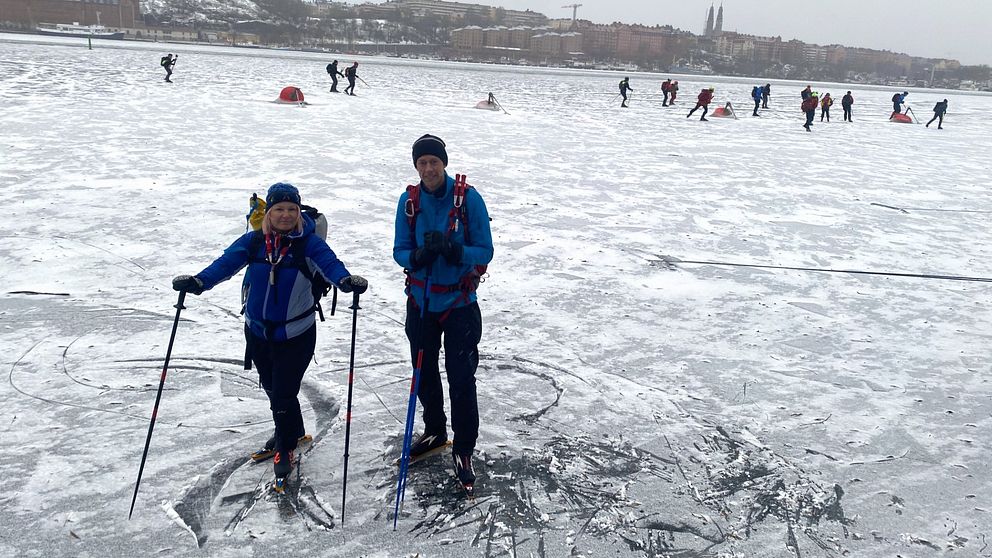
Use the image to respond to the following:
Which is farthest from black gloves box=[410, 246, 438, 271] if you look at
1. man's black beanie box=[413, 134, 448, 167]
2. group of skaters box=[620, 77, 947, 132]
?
group of skaters box=[620, 77, 947, 132]

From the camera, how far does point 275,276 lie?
3285 mm

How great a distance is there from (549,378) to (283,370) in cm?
208

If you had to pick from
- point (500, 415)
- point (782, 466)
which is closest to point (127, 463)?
point (500, 415)

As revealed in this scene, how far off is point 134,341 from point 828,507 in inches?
188

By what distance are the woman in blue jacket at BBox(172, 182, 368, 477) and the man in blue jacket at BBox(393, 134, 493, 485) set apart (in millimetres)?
344

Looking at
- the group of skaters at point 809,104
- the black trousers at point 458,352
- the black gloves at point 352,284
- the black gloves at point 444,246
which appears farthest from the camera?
the group of skaters at point 809,104

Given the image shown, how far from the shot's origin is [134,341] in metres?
5.15

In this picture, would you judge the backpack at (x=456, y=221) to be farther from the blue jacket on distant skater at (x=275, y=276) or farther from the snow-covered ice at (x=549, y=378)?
the snow-covered ice at (x=549, y=378)

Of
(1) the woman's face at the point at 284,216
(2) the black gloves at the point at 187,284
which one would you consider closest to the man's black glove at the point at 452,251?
(1) the woman's face at the point at 284,216

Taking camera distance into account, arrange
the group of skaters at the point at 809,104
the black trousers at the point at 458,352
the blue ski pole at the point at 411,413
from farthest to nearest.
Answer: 1. the group of skaters at the point at 809,104
2. the black trousers at the point at 458,352
3. the blue ski pole at the point at 411,413

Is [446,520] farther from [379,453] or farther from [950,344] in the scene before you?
[950,344]

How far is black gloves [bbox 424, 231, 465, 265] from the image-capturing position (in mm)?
3156

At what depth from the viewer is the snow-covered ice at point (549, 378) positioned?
3.35 metres

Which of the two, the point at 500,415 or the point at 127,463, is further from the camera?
the point at 500,415
